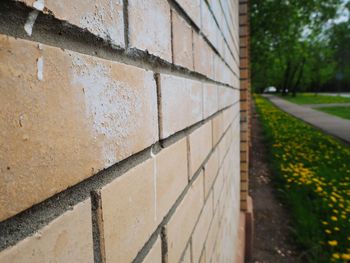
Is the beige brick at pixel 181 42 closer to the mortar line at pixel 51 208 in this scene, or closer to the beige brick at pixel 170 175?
the beige brick at pixel 170 175

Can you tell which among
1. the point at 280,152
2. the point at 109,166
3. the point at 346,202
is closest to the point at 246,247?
the point at 346,202

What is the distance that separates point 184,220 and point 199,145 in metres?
0.31

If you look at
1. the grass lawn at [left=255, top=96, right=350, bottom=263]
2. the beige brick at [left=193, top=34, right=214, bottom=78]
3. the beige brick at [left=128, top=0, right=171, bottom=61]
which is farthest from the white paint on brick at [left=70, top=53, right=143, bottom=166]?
the grass lawn at [left=255, top=96, right=350, bottom=263]

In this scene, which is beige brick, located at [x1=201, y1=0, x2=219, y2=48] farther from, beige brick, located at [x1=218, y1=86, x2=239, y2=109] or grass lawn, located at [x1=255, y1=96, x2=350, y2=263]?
grass lawn, located at [x1=255, y1=96, x2=350, y2=263]

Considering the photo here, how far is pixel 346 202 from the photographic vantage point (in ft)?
16.3

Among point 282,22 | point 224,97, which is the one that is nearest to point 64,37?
point 224,97

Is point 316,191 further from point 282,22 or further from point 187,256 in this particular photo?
point 282,22

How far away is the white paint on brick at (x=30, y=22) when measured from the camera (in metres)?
0.34

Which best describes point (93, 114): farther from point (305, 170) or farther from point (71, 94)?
point (305, 170)

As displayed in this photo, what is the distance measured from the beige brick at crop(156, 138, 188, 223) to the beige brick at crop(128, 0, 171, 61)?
0.23 meters

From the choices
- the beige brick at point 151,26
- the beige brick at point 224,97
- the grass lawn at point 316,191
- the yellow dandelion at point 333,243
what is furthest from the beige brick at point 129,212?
the yellow dandelion at point 333,243

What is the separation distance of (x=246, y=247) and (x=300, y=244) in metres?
0.78

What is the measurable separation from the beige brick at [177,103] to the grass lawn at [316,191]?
3246mm

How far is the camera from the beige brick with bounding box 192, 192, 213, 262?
3.51 ft
